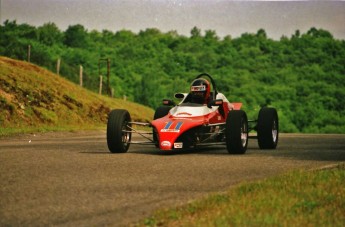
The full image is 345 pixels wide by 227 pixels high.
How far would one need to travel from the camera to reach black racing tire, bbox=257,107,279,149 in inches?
760

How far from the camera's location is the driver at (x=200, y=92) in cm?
1912

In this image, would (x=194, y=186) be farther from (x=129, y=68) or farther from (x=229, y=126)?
(x=129, y=68)

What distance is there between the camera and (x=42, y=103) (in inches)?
1594

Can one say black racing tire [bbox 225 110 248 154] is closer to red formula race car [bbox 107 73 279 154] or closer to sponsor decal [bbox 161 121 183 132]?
red formula race car [bbox 107 73 279 154]

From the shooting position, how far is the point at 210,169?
13.9 meters

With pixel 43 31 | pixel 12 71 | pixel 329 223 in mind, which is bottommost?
pixel 329 223

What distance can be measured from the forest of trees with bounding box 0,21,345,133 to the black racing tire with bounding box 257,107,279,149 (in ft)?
266

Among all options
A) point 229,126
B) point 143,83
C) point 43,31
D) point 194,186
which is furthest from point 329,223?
point 43,31

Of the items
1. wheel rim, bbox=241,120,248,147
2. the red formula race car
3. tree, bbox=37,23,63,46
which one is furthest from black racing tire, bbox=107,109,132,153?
tree, bbox=37,23,63,46

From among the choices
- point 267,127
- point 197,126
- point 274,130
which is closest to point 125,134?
point 197,126

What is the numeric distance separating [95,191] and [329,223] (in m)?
3.81

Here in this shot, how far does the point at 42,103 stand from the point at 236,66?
96.5 metres

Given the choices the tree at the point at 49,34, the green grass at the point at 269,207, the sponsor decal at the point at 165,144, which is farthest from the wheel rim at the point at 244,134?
the tree at the point at 49,34

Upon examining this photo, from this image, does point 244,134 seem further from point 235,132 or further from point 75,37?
point 75,37
